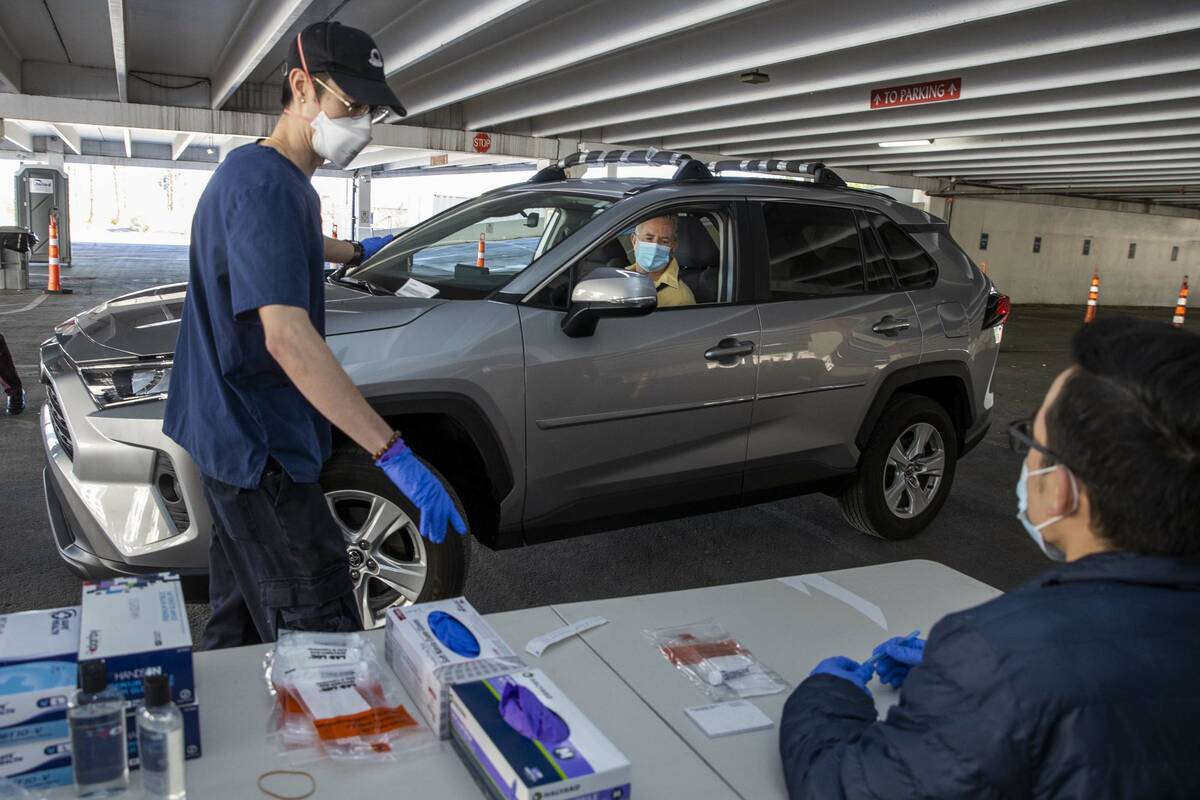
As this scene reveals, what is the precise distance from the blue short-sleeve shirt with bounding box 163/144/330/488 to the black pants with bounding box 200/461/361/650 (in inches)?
1.9

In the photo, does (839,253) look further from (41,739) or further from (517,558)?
(41,739)

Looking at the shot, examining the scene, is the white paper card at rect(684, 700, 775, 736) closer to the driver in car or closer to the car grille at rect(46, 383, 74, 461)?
the car grille at rect(46, 383, 74, 461)

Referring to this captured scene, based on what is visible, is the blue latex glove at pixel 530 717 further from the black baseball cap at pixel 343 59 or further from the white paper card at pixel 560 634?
the black baseball cap at pixel 343 59

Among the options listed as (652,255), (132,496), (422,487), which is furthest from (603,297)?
(132,496)

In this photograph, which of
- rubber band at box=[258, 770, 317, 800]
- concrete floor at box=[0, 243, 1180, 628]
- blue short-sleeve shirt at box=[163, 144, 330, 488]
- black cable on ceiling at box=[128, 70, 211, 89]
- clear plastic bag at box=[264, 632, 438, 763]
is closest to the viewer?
rubber band at box=[258, 770, 317, 800]

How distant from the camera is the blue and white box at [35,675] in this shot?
1.40m

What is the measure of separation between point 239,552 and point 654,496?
201 centimetres

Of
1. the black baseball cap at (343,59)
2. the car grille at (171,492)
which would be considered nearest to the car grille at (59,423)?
the car grille at (171,492)

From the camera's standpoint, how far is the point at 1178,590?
129 centimetres

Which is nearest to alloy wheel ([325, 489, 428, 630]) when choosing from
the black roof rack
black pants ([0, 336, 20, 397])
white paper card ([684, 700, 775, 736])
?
white paper card ([684, 700, 775, 736])

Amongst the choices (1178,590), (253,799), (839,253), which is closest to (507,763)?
(253,799)

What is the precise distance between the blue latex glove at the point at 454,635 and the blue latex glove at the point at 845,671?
657 mm

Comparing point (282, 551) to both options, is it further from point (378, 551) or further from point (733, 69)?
point (733, 69)

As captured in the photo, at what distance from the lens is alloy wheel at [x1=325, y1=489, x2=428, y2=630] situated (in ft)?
11.1
